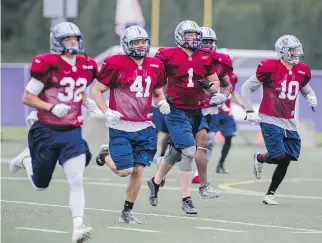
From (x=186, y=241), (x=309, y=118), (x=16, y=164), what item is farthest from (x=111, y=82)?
(x=309, y=118)

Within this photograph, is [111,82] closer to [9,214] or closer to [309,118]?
[9,214]

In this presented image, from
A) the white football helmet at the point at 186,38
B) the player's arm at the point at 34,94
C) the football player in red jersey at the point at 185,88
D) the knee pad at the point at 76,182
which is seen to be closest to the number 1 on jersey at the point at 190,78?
the football player in red jersey at the point at 185,88

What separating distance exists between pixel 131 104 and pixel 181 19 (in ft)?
137

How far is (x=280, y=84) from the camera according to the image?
50.2ft

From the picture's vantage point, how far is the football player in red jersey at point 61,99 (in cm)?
1172

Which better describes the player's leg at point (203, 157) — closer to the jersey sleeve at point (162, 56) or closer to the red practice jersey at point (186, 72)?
the red practice jersey at point (186, 72)

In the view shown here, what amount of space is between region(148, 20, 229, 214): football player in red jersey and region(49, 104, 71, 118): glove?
2862 mm

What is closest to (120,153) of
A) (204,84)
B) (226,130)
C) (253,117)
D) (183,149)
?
(183,149)

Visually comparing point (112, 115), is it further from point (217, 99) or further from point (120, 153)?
point (217, 99)

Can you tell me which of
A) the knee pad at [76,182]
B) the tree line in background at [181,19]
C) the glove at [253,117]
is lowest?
the tree line in background at [181,19]

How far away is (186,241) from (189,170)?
2669mm

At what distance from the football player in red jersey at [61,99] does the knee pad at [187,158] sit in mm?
2479

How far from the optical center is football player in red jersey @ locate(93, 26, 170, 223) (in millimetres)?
13180

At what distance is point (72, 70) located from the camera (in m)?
11.8
